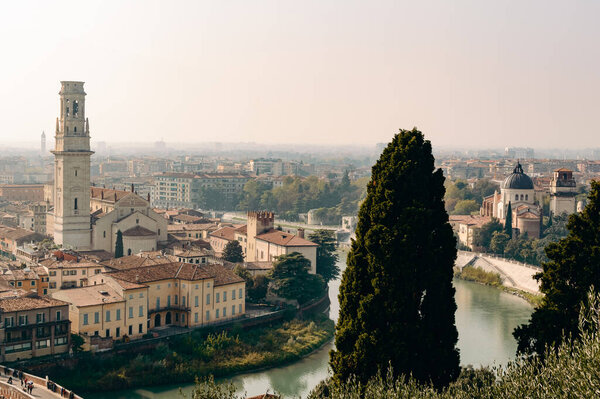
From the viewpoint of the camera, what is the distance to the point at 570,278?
9758mm

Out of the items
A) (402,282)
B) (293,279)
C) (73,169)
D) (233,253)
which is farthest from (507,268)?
(402,282)

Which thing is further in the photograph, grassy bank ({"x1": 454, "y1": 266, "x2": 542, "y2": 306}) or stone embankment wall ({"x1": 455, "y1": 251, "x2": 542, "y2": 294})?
stone embankment wall ({"x1": 455, "y1": 251, "x2": 542, "y2": 294})

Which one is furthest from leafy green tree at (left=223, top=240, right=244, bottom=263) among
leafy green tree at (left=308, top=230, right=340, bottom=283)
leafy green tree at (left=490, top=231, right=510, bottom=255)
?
leafy green tree at (left=490, top=231, right=510, bottom=255)

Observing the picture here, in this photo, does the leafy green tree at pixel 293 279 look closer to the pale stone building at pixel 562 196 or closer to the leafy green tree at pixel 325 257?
the leafy green tree at pixel 325 257

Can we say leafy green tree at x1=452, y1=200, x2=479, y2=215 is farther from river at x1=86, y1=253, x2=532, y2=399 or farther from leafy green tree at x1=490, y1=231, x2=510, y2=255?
river at x1=86, y1=253, x2=532, y2=399

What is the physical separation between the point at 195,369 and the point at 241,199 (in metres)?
43.9

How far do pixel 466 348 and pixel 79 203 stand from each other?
15.1m

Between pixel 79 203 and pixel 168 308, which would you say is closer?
pixel 168 308

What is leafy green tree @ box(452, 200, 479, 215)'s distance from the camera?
150ft

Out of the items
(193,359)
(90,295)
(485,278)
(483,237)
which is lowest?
(485,278)

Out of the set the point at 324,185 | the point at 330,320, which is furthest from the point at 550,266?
the point at 324,185

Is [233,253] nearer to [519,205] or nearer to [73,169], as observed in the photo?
[73,169]

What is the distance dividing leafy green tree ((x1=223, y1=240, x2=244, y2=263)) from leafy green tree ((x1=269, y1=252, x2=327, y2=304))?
3209 millimetres

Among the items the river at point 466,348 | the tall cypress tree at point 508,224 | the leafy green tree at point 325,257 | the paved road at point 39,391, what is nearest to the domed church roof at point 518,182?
the tall cypress tree at point 508,224
